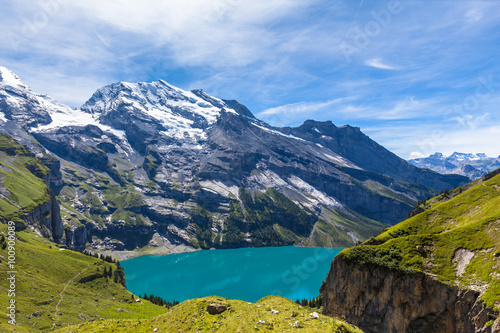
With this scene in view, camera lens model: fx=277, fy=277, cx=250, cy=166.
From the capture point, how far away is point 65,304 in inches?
4097

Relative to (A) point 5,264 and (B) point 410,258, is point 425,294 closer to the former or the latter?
→ (B) point 410,258

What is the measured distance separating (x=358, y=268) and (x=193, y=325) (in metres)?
53.1

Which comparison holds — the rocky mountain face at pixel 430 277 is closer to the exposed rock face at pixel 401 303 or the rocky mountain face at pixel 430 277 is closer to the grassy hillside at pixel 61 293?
the exposed rock face at pixel 401 303

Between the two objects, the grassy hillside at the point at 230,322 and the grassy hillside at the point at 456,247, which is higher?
the grassy hillside at the point at 456,247

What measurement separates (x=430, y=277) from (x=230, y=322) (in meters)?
49.7

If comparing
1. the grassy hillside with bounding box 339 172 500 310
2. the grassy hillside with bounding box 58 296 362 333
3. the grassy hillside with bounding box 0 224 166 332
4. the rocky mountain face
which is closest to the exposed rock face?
the rocky mountain face

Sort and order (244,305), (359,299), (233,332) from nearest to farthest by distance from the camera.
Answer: (233,332), (244,305), (359,299)

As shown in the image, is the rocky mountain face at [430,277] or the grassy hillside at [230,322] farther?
the rocky mountain face at [430,277]

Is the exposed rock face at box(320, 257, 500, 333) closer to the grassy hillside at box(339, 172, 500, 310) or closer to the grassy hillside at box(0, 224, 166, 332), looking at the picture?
the grassy hillside at box(339, 172, 500, 310)

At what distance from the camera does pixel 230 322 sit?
28516 millimetres

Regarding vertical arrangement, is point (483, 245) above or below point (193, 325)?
above

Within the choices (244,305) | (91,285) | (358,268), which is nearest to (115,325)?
(244,305)

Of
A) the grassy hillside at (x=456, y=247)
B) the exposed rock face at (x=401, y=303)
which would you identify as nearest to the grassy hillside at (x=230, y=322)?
the exposed rock face at (x=401, y=303)

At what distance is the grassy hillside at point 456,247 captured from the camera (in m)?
52.0
